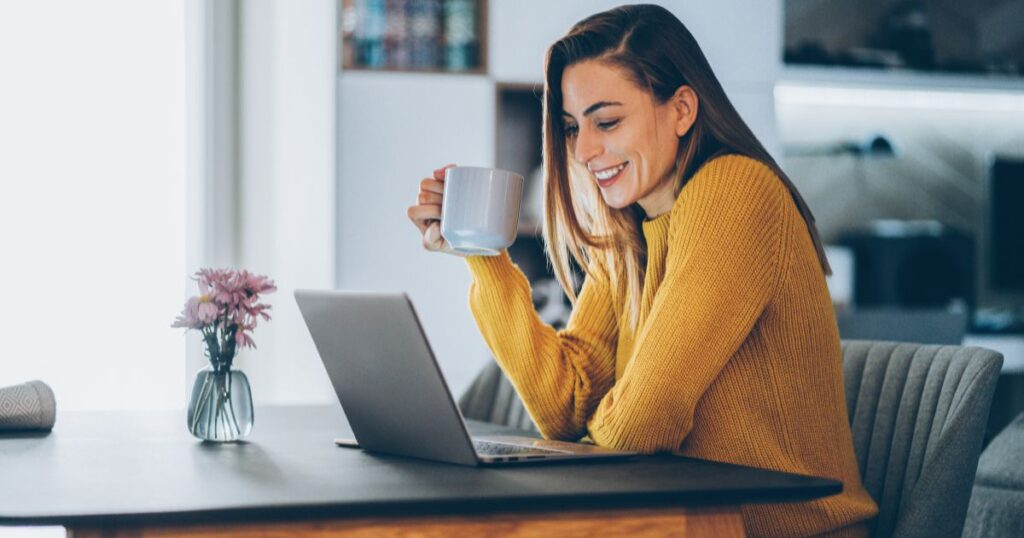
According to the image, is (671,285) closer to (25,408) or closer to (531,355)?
(531,355)

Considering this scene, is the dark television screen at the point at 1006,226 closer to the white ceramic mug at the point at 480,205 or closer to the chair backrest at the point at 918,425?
the chair backrest at the point at 918,425

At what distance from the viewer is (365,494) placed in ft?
3.18

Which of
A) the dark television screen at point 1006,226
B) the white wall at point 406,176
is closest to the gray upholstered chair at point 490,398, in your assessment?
the white wall at point 406,176

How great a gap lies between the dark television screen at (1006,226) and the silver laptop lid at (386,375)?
14.1 feet

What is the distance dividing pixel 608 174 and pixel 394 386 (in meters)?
0.52

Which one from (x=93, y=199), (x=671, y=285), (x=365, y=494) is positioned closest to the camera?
(x=365, y=494)

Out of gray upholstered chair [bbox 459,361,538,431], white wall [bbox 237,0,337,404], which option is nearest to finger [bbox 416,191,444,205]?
gray upholstered chair [bbox 459,361,538,431]

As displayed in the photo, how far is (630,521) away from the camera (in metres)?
1.01

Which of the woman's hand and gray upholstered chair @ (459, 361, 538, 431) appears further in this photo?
gray upholstered chair @ (459, 361, 538, 431)

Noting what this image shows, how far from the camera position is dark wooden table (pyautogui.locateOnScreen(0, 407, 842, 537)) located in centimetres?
91

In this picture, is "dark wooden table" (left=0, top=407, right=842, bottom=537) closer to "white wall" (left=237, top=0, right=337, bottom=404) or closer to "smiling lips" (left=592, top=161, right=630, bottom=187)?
"smiling lips" (left=592, top=161, right=630, bottom=187)

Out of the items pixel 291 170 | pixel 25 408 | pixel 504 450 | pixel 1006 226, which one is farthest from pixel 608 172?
pixel 1006 226

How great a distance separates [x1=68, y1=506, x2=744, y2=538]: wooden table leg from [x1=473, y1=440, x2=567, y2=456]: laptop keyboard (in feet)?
0.70

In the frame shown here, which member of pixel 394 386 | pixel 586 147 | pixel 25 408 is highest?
pixel 586 147
